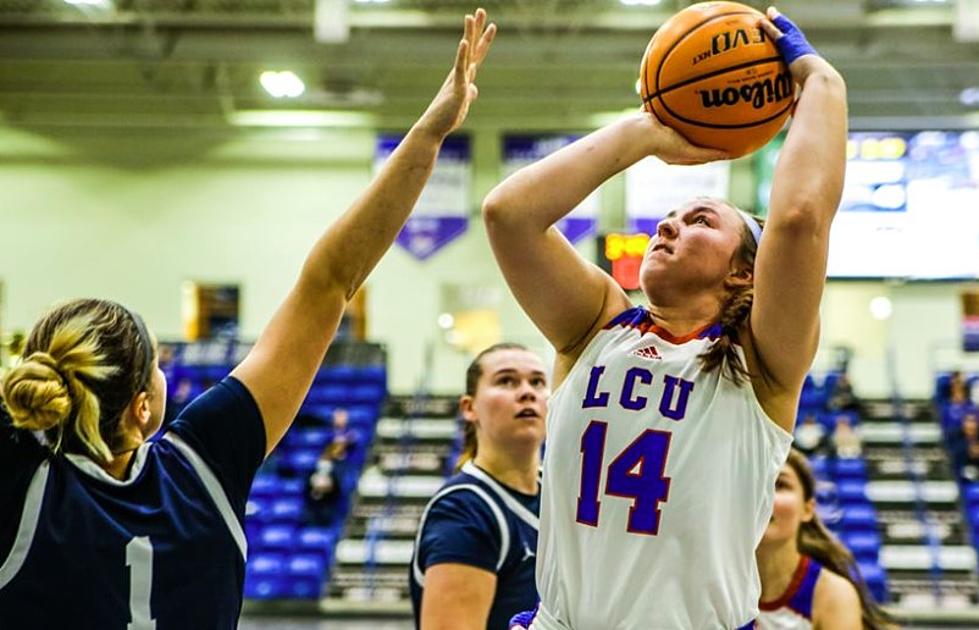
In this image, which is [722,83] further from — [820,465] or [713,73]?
[820,465]

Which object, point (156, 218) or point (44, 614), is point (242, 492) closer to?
point (44, 614)

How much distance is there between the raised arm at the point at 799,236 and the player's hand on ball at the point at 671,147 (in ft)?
0.68

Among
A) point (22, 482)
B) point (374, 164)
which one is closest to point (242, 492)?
point (22, 482)

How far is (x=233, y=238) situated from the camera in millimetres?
18031

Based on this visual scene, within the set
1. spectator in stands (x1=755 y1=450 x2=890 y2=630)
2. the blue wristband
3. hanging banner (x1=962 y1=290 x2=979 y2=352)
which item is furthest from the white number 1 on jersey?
hanging banner (x1=962 y1=290 x2=979 y2=352)

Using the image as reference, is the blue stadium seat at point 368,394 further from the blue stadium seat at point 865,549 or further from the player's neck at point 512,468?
the player's neck at point 512,468

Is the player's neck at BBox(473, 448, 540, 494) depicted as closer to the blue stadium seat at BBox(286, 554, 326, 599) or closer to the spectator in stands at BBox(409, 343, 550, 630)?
the spectator in stands at BBox(409, 343, 550, 630)

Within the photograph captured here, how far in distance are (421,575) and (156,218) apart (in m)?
15.7

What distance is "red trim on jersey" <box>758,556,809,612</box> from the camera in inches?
132

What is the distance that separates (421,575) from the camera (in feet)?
10.7

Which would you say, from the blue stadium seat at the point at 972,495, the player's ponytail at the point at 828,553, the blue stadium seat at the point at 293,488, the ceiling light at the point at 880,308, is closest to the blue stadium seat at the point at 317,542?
the blue stadium seat at the point at 293,488

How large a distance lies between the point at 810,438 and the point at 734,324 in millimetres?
11723

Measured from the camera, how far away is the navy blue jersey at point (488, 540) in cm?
312

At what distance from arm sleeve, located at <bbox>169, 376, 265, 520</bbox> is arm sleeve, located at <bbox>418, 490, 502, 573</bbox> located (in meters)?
1.21
